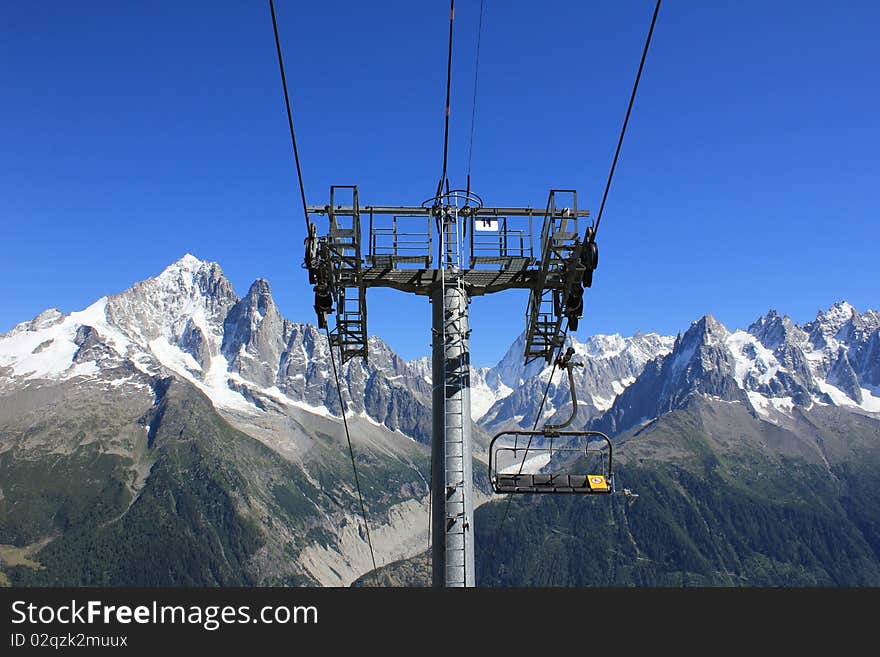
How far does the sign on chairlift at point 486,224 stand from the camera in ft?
79.0

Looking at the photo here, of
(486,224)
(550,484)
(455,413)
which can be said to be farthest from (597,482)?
(486,224)

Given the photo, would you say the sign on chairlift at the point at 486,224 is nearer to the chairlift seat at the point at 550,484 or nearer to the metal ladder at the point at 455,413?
the metal ladder at the point at 455,413

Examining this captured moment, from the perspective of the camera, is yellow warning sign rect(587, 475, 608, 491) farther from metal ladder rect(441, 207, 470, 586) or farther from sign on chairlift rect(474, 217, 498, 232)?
sign on chairlift rect(474, 217, 498, 232)

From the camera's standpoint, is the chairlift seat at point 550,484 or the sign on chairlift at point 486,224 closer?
the chairlift seat at point 550,484

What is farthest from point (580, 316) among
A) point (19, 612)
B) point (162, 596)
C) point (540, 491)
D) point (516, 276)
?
point (19, 612)

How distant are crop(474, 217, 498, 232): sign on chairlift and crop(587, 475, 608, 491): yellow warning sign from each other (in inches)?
311

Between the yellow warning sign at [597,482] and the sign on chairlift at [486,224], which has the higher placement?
the sign on chairlift at [486,224]

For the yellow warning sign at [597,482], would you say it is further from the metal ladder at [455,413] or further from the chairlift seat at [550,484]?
the metal ladder at [455,413]

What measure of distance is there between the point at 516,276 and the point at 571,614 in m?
11.7

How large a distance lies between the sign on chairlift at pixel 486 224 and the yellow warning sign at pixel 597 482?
311 inches

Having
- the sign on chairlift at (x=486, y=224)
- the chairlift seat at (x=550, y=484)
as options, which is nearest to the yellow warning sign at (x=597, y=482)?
the chairlift seat at (x=550, y=484)

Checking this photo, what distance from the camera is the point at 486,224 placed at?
24.1 metres

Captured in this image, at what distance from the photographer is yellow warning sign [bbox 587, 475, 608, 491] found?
23.9m

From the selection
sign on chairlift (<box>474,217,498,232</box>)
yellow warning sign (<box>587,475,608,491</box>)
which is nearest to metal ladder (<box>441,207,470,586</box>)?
sign on chairlift (<box>474,217,498,232</box>)
